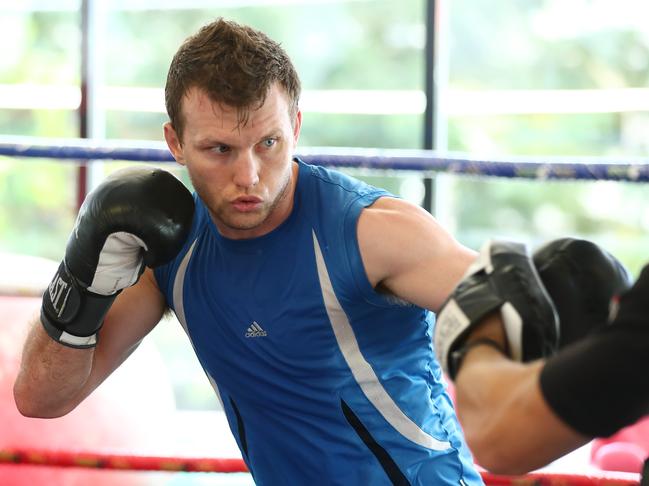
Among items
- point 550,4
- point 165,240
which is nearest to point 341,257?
point 165,240

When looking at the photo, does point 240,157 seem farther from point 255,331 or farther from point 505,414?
point 505,414

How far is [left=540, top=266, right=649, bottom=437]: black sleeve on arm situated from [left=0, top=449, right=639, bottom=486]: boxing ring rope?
70 centimetres

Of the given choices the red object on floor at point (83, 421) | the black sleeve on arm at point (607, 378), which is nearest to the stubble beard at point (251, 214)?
the black sleeve on arm at point (607, 378)

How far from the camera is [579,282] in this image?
105 cm

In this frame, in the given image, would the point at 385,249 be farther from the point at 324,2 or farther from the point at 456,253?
the point at 324,2

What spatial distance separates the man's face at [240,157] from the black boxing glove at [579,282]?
0.47 m

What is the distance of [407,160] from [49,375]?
0.74 m

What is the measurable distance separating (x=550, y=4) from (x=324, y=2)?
1.53 metres

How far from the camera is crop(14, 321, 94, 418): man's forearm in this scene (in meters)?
1.54

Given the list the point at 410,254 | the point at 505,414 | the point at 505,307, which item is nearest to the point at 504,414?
the point at 505,414

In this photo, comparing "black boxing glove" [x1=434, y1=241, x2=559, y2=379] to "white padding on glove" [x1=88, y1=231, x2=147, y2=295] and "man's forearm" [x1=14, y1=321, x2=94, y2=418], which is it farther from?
"man's forearm" [x1=14, y1=321, x2=94, y2=418]

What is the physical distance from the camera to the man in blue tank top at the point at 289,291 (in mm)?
1411

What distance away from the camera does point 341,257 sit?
4.62ft

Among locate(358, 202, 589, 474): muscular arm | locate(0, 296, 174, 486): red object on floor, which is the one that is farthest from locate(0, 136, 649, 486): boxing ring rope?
locate(358, 202, 589, 474): muscular arm
